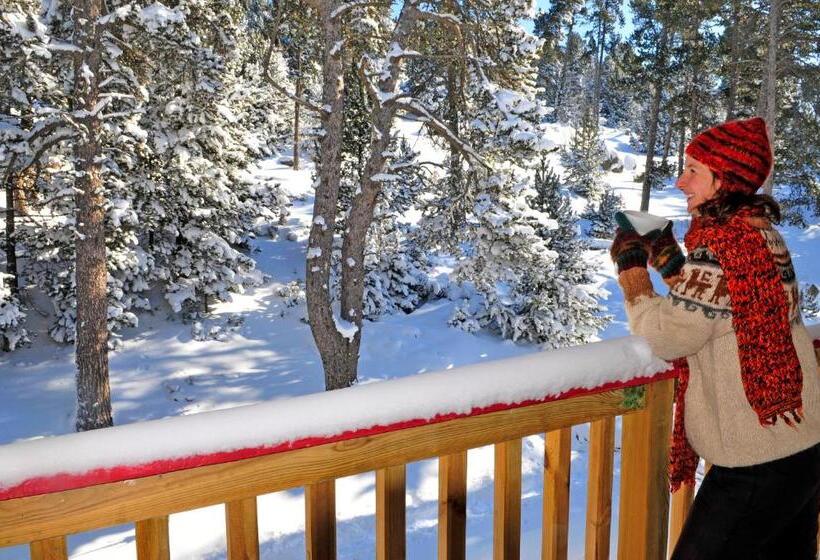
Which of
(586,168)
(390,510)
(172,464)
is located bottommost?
(390,510)

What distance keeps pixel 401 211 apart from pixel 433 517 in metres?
13.8

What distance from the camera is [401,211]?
21109 mm

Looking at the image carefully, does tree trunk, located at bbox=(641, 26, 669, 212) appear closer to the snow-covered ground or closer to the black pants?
the snow-covered ground

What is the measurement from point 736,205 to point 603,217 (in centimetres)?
2752

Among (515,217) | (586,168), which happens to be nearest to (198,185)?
(515,217)

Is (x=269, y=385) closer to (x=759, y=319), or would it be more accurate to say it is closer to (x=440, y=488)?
(x=440, y=488)

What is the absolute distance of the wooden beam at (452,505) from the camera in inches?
65.5

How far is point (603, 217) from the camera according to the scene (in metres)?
28.1

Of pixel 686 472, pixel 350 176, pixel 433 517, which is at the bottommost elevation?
Result: pixel 433 517

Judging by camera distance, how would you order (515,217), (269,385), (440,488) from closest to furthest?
(440,488) → (515,217) → (269,385)

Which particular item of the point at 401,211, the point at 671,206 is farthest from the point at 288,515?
the point at 671,206

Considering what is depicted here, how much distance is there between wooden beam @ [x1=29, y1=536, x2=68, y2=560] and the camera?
4.01 ft

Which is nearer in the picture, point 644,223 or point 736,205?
point 736,205

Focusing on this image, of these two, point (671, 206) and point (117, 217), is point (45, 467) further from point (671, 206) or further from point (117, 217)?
point (671, 206)
